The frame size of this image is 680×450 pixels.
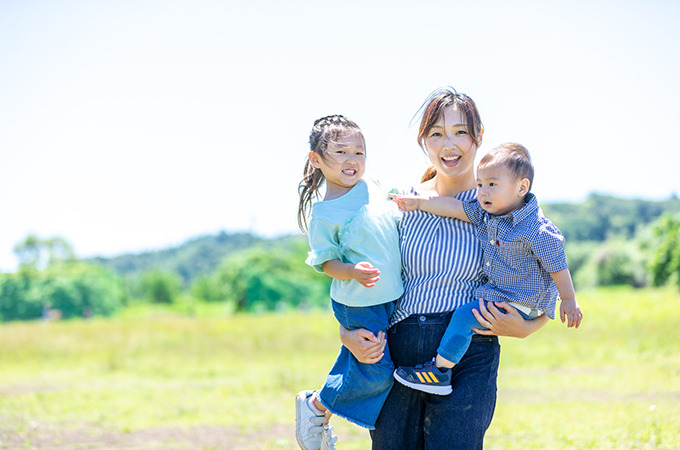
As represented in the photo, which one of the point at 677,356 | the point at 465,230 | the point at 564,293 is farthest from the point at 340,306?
the point at 677,356

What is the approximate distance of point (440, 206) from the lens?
285 centimetres

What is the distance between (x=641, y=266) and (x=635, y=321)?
10711 mm

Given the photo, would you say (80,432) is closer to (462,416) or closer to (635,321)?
(462,416)

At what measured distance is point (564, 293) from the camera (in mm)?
2648

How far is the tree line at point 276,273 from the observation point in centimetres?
2708

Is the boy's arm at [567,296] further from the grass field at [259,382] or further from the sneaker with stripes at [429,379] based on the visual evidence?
the grass field at [259,382]

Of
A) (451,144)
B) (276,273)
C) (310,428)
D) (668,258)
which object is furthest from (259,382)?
(276,273)

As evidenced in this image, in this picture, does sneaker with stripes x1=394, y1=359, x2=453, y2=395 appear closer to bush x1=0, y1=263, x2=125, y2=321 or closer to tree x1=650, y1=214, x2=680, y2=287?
tree x1=650, y1=214, x2=680, y2=287

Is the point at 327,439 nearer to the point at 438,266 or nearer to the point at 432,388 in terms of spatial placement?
the point at 432,388

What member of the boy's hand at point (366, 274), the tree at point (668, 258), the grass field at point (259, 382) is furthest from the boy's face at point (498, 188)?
the tree at point (668, 258)

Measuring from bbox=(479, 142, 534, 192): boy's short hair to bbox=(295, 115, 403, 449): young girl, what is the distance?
0.50 meters

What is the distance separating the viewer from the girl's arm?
285 centimetres

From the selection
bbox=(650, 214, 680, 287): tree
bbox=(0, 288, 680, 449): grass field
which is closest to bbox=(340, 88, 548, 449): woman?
bbox=(0, 288, 680, 449): grass field

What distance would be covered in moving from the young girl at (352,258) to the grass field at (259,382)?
4.25 m
